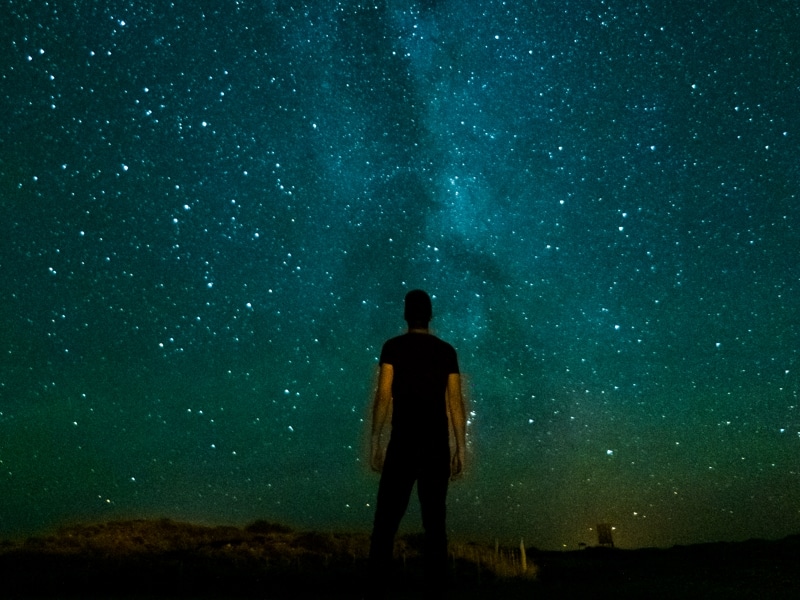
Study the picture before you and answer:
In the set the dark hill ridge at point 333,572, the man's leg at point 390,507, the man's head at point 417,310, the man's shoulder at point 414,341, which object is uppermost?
the man's head at point 417,310

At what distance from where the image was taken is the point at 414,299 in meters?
3.75

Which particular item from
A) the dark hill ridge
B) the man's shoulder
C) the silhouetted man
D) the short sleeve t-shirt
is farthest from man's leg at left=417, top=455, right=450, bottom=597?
the dark hill ridge

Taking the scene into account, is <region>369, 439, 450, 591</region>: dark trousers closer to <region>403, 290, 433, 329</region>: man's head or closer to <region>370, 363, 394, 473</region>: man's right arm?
<region>370, 363, 394, 473</region>: man's right arm

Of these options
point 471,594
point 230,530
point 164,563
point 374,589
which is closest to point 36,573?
point 164,563

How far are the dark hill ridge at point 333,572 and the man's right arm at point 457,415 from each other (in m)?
2.13

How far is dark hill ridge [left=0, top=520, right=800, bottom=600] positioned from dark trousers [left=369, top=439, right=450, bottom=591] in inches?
87.2

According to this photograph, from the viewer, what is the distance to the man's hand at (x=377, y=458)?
11.9ft

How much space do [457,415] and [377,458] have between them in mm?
509

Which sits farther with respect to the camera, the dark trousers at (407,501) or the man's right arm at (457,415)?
the man's right arm at (457,415)

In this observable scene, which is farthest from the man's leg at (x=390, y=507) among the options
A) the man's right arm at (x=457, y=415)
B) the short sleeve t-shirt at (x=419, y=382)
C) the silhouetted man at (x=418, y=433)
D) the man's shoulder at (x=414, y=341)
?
the man's shoulder at (x=414, y=341)

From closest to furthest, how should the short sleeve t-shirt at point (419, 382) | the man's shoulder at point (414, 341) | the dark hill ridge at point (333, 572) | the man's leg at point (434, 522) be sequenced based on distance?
the man's leg at point (434, 522)
the short sleeve t-shirt at point (419, 382)
the man's shoulder at point (414, 341)
the dark hill ridge at point (333, 572)

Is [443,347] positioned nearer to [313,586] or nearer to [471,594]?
[471,594]

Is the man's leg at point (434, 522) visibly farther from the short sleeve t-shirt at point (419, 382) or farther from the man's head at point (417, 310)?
the man's head at point (417, 310)

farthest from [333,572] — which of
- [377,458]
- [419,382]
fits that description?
[419,382]
